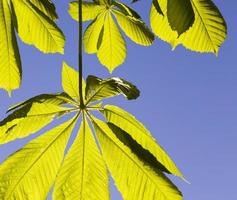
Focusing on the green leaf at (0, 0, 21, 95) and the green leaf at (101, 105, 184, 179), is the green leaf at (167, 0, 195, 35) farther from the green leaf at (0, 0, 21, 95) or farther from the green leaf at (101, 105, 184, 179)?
the green leaf at (0, 0, 21, 95)

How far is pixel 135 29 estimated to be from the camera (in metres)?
2.06

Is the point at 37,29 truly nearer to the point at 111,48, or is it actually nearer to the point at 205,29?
the point at 111,48

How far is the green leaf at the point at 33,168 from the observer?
1.38 metres

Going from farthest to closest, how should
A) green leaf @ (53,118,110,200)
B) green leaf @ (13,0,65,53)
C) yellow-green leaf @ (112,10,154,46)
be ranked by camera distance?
yellow-green leaf @ (112,10,154,46) < green leaf @ (13,0,65,53) < green leaf @ (53,118,110,200)

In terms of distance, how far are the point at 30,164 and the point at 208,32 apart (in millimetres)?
618

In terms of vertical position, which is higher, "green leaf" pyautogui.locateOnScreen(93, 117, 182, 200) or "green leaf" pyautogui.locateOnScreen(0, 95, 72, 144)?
"green leaf" pyautogui.locateOnScreen(0, 95, 72, 144)

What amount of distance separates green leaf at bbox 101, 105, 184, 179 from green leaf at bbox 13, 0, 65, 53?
0.40 metres

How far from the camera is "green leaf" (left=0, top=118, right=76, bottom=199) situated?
1380mm

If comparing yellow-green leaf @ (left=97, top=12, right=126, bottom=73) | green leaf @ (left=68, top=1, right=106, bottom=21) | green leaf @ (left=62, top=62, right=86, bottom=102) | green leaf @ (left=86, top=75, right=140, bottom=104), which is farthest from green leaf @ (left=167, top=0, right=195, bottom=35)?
green leaf @ (left=68, top=1, right=106, bottom=21)

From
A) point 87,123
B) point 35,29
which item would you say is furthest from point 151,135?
point 35,29

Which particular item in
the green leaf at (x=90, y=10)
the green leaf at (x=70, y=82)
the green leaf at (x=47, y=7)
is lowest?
the green leaf at (x=70, y=82)

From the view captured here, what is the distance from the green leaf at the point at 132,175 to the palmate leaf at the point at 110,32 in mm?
562

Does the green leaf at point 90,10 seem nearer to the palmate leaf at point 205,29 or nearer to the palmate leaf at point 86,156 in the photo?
the palmate leaf at point 86,156

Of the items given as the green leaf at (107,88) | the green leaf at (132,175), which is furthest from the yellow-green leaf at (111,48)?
the green leaf at (132,175)
